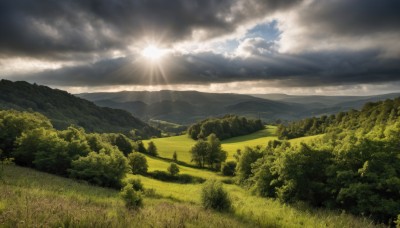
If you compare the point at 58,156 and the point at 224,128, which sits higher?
the point at 58,156

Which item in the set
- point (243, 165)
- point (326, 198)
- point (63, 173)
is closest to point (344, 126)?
point (243, 165)

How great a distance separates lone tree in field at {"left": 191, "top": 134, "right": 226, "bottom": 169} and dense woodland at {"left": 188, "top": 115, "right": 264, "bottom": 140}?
51.3 meters

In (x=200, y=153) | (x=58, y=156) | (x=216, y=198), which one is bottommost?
(x=200, y=153)

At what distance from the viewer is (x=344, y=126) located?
123 metres

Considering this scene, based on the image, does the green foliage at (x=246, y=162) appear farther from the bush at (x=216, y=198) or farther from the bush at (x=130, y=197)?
the bush at (x=130, y=197)

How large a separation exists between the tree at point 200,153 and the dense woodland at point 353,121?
45889 mm

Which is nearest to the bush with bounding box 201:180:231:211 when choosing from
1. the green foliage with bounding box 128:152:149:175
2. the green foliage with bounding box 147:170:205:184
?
the green foliage with bounding box 147:170:205:184

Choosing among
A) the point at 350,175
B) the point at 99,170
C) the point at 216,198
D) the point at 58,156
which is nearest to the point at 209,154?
the point at 58,156

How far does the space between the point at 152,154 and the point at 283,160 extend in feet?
282

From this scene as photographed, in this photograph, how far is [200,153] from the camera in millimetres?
97875

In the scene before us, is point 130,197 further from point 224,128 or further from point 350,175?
point 224,128

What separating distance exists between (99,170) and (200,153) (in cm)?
→ 6473

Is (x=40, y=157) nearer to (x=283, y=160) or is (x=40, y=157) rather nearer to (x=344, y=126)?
(x=283, y=160)

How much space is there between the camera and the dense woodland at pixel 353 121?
339ft
